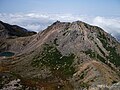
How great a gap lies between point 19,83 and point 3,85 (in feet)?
29.7

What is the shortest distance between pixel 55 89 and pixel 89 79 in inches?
900

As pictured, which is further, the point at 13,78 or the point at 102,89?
the point at 13,78

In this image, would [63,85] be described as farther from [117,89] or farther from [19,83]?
[117,89]

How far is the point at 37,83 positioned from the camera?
19525 centimetres

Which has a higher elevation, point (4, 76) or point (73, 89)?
point (4, 76)

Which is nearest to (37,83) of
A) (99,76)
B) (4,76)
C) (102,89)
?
(4,76)

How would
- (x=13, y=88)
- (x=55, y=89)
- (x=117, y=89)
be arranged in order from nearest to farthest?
(x=117, y=89) < (x=13, y=88) < (x=55, y=89)

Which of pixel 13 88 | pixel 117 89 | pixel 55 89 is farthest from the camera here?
pixel 55 89

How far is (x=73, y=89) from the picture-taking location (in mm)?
186000

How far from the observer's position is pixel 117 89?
454 feet

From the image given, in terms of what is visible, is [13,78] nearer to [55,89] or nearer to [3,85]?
[3,85]

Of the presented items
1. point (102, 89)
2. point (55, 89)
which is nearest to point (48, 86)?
point (55, 89)

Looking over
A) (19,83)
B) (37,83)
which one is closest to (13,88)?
(19,83)

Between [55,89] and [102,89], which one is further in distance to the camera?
[55,89]
